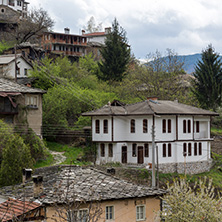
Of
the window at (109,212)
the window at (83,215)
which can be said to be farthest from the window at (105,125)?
the window at (83,215)

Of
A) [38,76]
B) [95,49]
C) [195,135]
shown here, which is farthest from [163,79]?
→ [95,49]

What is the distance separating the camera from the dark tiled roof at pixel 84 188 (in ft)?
65.5

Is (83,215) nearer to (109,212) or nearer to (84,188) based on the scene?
(84,188)

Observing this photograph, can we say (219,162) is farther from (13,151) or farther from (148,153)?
(13,151)

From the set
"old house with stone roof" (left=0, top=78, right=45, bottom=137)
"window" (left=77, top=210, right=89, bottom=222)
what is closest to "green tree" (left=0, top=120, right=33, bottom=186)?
"old house with stone roof" (left=0, top=78, right=45, bottom=137)

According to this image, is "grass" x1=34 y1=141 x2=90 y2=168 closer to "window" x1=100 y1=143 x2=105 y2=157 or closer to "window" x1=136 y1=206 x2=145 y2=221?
"window" x1=100 y1=143 x2=105 y2=157

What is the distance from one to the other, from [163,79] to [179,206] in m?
35.6

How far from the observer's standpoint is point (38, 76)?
50781 mm

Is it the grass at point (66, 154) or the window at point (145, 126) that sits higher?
the window at point (145, 126)

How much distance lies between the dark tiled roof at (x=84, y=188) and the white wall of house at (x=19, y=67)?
89.7 ft

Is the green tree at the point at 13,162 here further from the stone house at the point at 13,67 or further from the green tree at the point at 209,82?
the green tree at the point at 209,82

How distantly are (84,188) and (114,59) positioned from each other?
4272 cm

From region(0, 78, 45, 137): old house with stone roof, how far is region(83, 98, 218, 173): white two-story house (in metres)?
5.01

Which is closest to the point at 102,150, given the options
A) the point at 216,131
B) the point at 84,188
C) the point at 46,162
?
the point at 46,162
